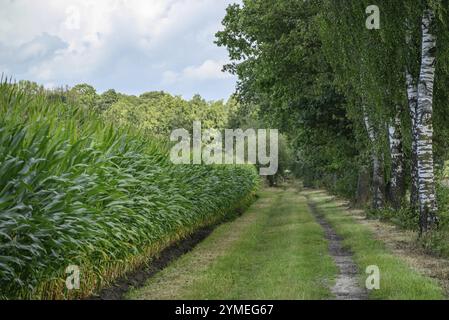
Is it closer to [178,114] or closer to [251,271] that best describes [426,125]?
[251,271]

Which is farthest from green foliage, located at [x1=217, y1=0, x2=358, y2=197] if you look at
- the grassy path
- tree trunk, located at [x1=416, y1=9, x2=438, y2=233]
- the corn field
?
the corn field

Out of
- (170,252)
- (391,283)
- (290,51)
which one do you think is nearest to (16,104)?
(391,283)

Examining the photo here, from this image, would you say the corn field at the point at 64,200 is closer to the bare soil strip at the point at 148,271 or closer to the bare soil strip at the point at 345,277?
the bare soil strip at the point at 148,271

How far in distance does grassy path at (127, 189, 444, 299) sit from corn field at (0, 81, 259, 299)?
89 centimetres

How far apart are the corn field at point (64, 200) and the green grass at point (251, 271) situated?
0.89m

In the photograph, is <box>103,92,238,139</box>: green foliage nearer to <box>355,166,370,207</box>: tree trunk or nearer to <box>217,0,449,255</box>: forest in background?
<box>217,0,449,255</box>: forest in background

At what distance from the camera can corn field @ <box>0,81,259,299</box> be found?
5.92 meters

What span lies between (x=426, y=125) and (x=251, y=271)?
543 cm

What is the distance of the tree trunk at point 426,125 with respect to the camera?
12508 mm

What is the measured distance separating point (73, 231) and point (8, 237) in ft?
3.60

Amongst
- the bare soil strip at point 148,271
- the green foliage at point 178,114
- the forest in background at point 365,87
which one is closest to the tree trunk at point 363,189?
the forest in background at point 365,87

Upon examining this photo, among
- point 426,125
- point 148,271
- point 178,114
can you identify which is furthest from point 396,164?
point 178,114

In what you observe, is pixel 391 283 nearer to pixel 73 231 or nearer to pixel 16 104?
pixel 73 231
